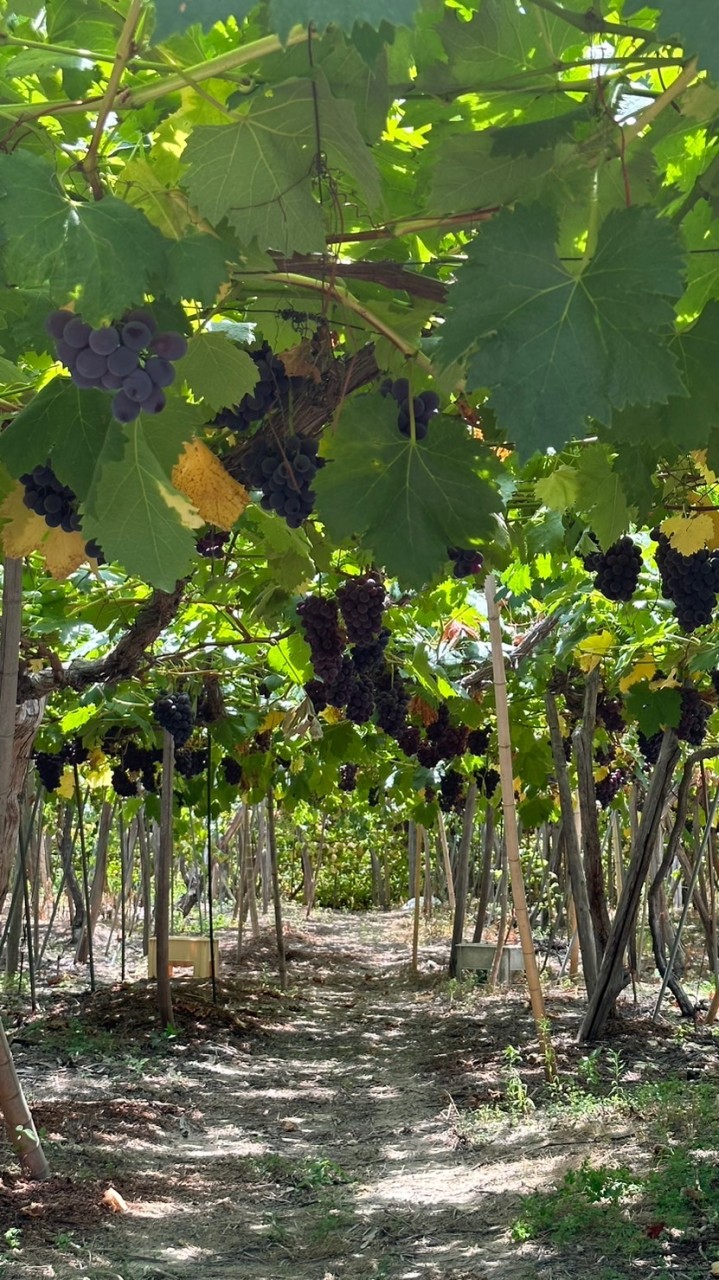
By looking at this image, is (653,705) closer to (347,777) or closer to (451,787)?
(451,787)

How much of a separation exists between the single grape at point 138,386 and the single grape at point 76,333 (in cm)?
7

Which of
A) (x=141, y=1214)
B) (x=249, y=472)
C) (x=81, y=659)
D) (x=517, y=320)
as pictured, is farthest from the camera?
(x=81, y=659)

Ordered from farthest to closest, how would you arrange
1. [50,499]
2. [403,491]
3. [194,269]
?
[50,499] < [403,491] < [194,269]

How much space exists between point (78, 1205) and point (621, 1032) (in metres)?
4.67

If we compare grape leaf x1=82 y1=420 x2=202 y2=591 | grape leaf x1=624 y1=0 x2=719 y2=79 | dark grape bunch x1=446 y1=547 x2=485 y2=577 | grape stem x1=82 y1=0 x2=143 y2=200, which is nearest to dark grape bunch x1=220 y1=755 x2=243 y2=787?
dark grape bunch x1=446 y1=547 x2=485 y2=577

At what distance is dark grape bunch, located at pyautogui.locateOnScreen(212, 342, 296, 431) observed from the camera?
84.5 inches

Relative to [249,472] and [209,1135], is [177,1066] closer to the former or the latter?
[209,1135]

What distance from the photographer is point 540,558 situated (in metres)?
5.84

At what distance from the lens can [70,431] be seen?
1738mm

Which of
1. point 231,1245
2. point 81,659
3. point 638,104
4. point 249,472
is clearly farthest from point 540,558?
point 638,104

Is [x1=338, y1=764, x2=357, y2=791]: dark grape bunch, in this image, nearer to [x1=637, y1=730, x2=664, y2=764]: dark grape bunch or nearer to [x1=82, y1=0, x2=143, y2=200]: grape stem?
[x1=637, y1=730, x2=664, y2=764]: dark grape bunch

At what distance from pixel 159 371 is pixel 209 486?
21.4 inches

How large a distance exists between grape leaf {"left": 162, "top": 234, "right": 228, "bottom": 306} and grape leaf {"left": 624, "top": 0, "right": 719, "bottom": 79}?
0.66 m

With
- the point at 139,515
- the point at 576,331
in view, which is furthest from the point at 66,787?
the point at 576,331
